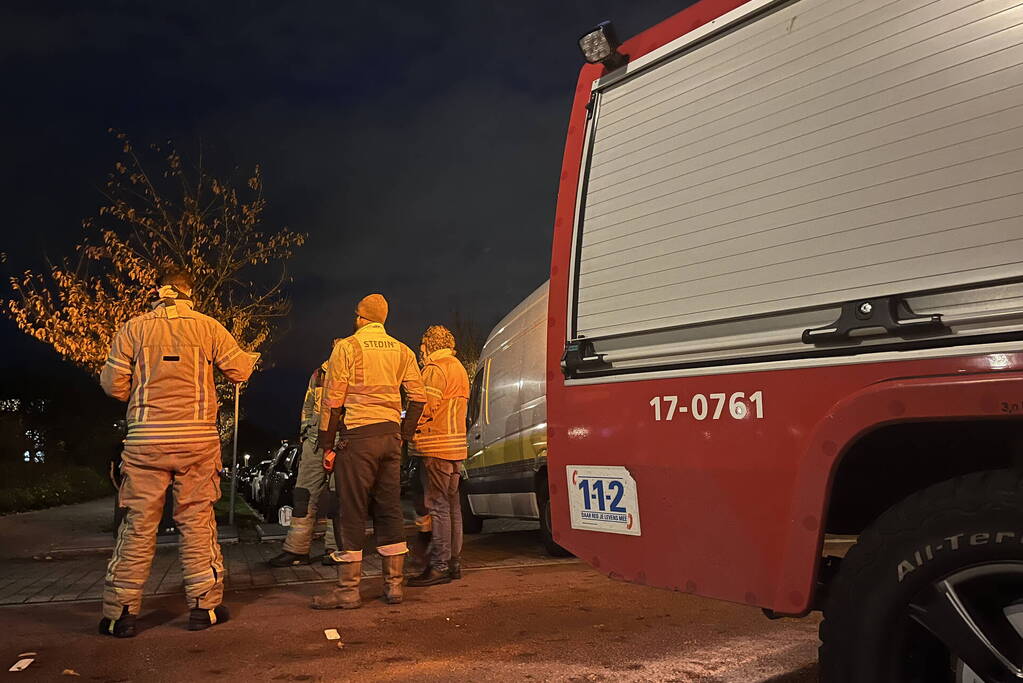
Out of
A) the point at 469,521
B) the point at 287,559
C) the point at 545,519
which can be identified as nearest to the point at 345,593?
the point at 287,559

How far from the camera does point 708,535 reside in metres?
2.64

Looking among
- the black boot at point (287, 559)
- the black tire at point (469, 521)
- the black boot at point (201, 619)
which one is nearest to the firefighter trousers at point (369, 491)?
the black boot at point (201, 619)

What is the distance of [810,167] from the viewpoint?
2.50m

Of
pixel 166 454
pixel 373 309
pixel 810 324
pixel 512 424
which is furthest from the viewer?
pixel 512 424

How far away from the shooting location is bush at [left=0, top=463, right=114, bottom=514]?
18.1 m

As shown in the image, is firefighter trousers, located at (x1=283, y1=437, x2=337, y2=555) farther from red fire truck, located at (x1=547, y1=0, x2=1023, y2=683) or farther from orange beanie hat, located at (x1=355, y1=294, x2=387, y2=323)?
red fire truck, located at (x1=547, y1=0, x2=1023, y2=683)

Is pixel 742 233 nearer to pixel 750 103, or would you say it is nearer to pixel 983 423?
pixel 750 103

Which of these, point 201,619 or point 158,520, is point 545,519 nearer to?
point 201,619

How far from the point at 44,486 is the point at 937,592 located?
21198mm

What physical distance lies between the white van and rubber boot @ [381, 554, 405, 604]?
2.56m

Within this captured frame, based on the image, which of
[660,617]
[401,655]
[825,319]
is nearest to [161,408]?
[401,655]

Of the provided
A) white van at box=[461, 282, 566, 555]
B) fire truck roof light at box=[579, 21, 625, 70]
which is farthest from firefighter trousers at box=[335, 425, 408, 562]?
fire truck roof light at box=[579, 21, 625, 70]

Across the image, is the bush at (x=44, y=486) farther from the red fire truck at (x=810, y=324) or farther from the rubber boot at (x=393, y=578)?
the red fire truck at (x=810, y=324)

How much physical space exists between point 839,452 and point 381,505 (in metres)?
4.55
